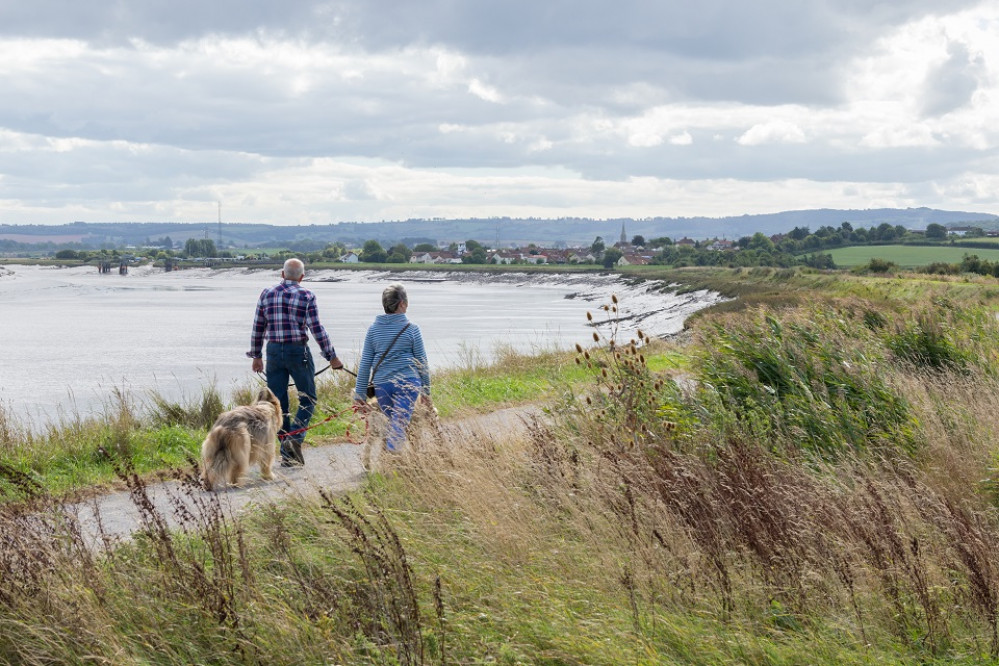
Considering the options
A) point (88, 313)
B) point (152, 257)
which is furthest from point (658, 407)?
point (152, 257)

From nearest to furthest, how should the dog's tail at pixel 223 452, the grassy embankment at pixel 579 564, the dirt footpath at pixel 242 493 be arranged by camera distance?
1. the grassy embankment at pixel 579 564
2. the dirt footpath at pixel 242 493
3. the dog's tail at pixel 223 452

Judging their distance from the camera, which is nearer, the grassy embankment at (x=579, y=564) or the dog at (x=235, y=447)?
the grassy embankment at (x=579, y=564)

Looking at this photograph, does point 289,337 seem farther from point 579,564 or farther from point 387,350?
point 579,564

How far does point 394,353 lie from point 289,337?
5.15 feet

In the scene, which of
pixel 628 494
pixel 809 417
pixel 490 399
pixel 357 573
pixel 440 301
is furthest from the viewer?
pixel 440 301

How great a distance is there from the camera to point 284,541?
5.60 m

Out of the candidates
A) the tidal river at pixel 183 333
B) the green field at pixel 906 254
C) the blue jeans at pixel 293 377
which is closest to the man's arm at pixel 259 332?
the blue jeans at pixel 293 377

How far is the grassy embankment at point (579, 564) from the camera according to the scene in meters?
4.53

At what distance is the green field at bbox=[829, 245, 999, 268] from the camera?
90312 millimetres

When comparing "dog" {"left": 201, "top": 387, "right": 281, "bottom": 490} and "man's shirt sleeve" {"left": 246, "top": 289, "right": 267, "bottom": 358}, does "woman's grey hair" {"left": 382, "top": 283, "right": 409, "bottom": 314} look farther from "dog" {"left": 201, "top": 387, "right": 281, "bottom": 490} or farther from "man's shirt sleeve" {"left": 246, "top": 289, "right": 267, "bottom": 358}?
"man's shirt sleeve" {"left": 246, "top": 289, "right": 267, "bottom": 358}

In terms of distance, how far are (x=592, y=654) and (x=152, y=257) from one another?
20568 cm

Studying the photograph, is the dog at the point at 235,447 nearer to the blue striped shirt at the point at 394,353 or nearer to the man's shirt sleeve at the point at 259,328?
the blue striped shirt at the point at 394,353

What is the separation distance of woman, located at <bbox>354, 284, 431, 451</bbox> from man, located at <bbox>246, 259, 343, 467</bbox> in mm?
887

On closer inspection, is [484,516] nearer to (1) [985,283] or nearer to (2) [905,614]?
(2) [905,614]
